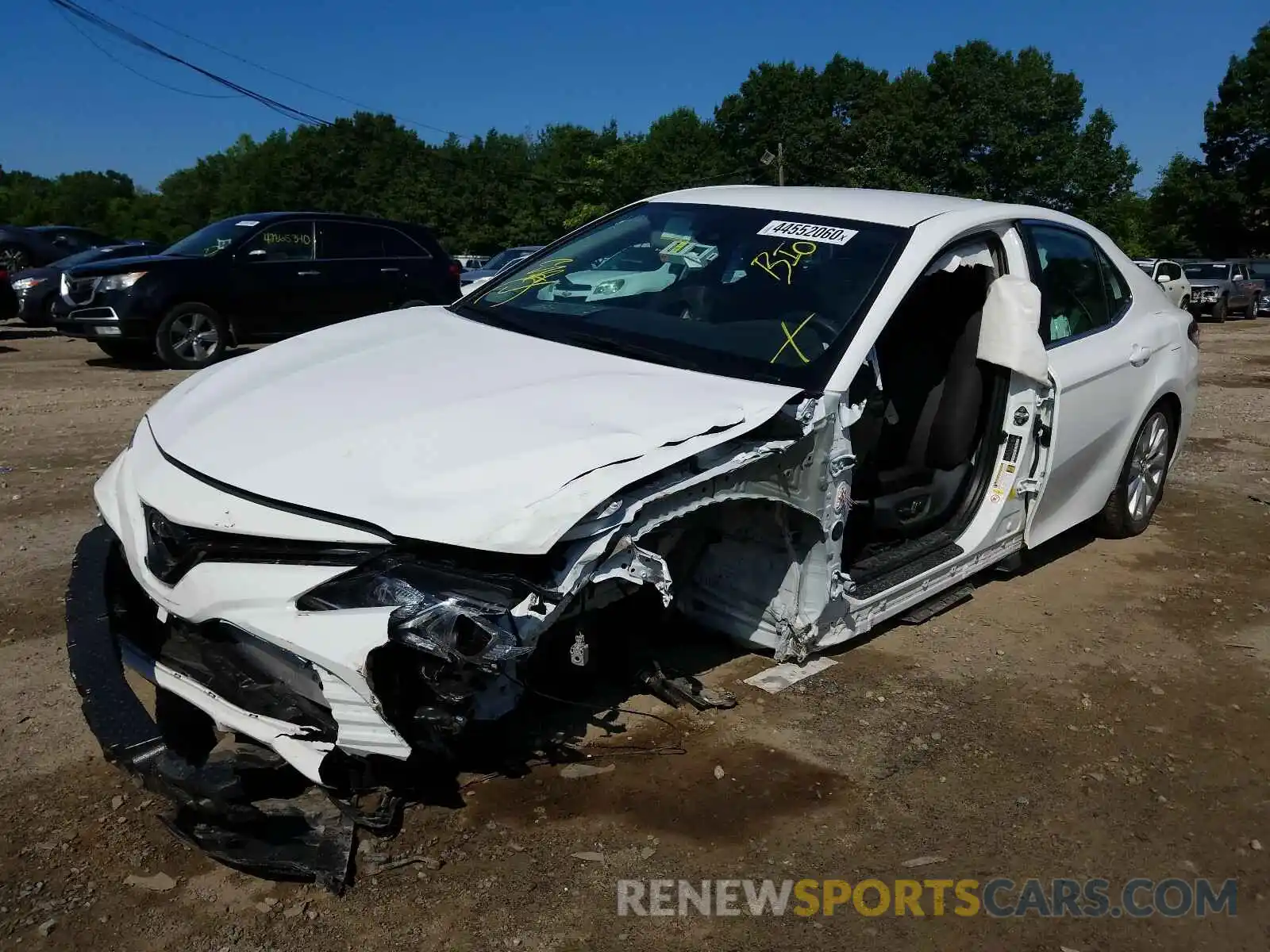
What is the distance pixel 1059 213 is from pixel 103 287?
9322mm

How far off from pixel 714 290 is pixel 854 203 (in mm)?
822

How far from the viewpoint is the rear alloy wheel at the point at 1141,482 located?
18.1 ft

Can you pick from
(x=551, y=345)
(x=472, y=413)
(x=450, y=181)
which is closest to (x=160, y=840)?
(x=472, y=413)

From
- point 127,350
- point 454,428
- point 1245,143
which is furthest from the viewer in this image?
point 1245,143

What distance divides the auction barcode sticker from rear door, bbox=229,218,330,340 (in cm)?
855

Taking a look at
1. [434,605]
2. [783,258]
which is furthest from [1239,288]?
[434,605]

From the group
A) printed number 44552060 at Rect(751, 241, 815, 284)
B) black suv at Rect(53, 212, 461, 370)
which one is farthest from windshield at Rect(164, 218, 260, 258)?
printed number 44552060 at Rect(751, 241, 815, 284)

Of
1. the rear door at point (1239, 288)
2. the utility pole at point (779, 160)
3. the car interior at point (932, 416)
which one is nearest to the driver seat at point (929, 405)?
the car interior at point (932, 416)

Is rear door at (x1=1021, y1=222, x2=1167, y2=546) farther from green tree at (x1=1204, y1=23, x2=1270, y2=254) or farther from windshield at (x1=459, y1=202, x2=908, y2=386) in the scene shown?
green tree at (x1=1204, y1=23, x2=1270, y2=254)

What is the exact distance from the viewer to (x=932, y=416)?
4496mm

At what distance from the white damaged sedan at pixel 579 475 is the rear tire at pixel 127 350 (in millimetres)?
8113

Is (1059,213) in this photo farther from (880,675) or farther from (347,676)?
(347,676)

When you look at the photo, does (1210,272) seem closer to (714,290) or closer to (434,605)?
(714,290)

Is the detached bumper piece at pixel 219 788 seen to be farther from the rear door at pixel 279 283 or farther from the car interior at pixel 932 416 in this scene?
the rear door at pixel 279 283
